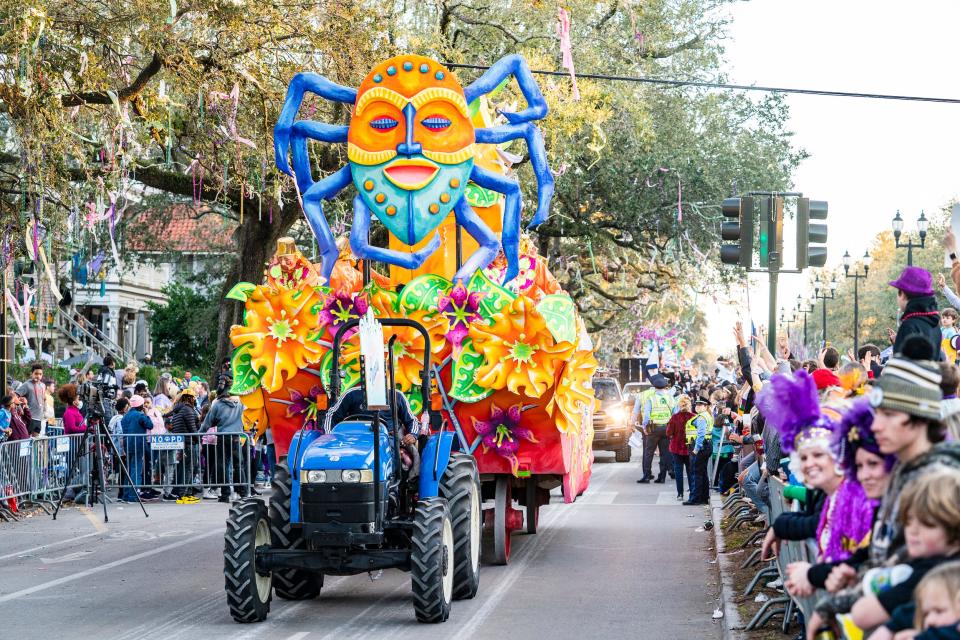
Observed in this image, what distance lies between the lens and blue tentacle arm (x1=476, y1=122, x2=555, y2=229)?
13.3 metres

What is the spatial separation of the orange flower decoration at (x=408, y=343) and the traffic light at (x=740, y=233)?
3.81 metres

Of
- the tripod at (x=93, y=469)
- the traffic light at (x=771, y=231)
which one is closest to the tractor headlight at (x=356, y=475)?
the traffic light at (x=771, y=231)

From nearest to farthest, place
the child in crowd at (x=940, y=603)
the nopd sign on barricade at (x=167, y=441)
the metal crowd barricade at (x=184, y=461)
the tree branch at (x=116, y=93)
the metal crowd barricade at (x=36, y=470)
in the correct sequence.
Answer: the child in crowd at (x=940, y=603), the tree branch at (x=116, y=93), the metal crowd barricade at (x=36, y=470), the nopd sign on barricade at (x=167, y=441), the metal crowd barricade at (x=184, y=461)

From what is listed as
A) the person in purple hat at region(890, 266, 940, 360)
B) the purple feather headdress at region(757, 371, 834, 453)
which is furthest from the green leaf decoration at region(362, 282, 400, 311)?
the purple feather headdress at region(757, 371, 834, 453)

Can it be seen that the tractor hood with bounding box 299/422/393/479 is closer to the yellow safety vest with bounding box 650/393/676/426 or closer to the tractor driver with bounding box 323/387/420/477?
the tractor driver with bounding box 323/387/420/477

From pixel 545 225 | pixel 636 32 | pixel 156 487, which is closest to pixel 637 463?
pixel 545 225

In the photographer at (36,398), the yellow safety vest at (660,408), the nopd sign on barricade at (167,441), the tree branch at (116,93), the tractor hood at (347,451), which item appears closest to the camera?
the tractor hood at (347,451)

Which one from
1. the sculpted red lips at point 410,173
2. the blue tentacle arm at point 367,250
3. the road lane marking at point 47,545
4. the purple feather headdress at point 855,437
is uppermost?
the sculpted red lips at point 410,173

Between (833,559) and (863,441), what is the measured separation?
549mm

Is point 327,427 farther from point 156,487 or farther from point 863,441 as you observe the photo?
point 156,487

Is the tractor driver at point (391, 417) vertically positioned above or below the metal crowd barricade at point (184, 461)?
above

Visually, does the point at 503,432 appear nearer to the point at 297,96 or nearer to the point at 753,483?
the point at 753,483

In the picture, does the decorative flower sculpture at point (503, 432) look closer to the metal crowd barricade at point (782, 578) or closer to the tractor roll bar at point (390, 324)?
the tractor roll bar at point (390, 324)

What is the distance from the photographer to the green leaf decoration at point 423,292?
12.7 meters
